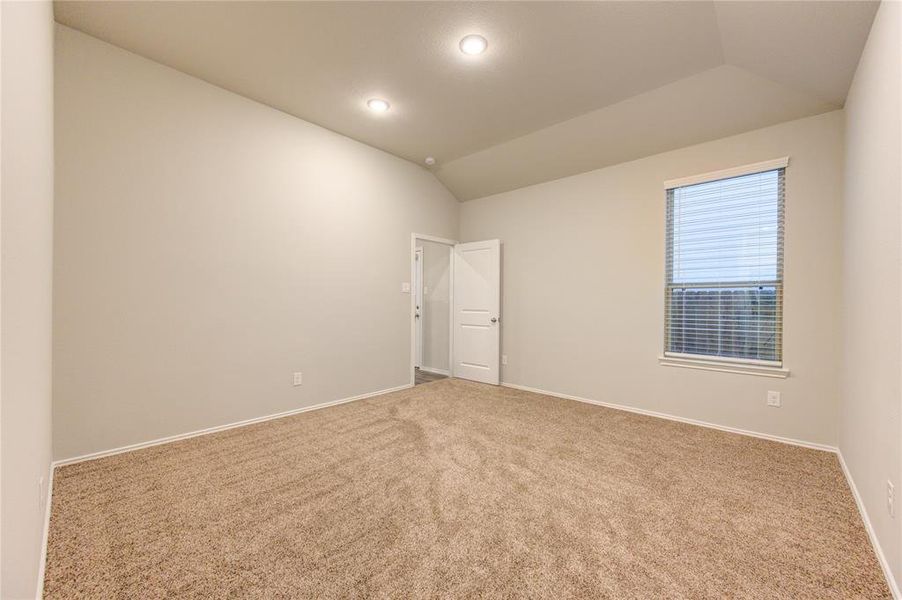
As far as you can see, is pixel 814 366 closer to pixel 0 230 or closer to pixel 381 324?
pixel 381 324

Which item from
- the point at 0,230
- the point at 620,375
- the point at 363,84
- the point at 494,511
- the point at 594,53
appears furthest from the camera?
the point at 620,375

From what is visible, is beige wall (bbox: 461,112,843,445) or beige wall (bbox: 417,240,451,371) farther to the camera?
beige wall (bbox: 417,240,451,371)

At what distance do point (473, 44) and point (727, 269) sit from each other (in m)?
2.93

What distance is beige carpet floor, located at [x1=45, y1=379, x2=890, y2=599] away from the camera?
149cm

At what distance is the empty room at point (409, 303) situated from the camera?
156 centimetres

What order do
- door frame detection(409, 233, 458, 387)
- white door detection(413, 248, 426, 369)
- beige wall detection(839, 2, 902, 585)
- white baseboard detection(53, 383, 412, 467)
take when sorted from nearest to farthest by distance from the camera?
beige wall detection(839, 2, 902, 585), white baseboard detection(53, 383, 412, 467), door frame detection(409, 233, 458, 387), white door detection(413, 248, 426, 369)

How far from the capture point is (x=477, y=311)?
5.25 metres

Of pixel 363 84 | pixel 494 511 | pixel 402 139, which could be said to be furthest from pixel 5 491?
pixel 402 139

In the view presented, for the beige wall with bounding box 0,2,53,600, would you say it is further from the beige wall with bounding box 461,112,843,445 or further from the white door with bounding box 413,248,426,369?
the white door with bounding box 413,248,426,369

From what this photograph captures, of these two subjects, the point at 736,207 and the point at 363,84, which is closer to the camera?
the point at 363,84

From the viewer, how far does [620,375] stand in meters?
3.96

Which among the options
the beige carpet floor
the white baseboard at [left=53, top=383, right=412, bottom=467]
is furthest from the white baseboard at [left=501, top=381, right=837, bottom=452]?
the white baseboard at [left=53, top=383, right=412, bottom=467]

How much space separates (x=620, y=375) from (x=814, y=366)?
1.52 metres

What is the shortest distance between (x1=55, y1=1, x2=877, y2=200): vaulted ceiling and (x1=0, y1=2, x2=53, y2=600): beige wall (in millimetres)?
1310
